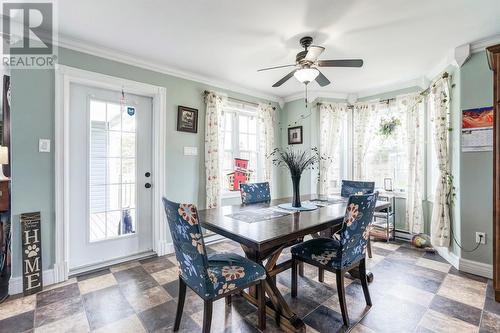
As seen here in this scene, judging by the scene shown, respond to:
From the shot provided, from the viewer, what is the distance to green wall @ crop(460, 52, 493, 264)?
249 cm

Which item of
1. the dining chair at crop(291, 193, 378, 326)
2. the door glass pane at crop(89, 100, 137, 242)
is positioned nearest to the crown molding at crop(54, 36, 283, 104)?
the door glass pane at crop(89, 100, 137, 242)

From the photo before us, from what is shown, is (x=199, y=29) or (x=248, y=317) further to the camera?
(x=199, y=29)

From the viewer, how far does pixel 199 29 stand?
2244mm

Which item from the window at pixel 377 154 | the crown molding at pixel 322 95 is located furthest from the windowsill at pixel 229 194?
the crown molding at pixel 322 95

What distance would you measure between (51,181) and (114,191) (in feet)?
2.08

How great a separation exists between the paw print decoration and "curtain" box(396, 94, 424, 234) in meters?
4.48

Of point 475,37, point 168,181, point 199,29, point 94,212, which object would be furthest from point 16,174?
point 475,37

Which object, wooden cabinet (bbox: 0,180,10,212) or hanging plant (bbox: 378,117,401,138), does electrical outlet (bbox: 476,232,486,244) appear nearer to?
hanging plant (bbox: 378,117,401,138)

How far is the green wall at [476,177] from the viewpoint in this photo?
2.49 m

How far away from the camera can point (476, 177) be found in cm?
256

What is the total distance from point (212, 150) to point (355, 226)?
223 centimetres

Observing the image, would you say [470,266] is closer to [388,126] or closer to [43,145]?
[388,126]

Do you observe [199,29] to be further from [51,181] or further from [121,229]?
[121,229]

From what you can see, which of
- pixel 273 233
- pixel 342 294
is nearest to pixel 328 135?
pixel 342 294
